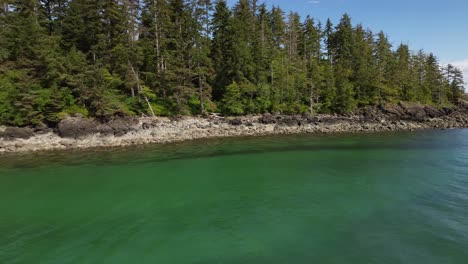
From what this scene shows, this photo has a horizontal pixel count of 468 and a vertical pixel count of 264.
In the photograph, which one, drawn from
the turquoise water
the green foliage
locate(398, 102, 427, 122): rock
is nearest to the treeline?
the green foliage

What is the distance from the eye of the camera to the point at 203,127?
128 ft

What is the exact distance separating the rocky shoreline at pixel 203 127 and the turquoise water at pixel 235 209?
6.78 meters

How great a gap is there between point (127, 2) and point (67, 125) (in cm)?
1797

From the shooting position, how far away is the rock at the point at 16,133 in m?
30.1

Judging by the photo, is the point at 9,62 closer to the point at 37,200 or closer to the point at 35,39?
the point at 35,39

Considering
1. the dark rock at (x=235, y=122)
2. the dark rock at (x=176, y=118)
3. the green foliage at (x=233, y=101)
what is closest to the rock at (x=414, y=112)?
the green foliage at (x=233, y=101)

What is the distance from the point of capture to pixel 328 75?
54938 mm

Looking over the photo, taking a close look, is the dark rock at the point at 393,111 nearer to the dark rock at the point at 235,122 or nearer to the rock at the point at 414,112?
the rock at the point at 414,112

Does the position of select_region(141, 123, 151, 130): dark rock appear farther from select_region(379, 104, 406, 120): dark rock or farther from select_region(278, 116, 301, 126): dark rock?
select_region(379, 104, 406, 120): dark rock

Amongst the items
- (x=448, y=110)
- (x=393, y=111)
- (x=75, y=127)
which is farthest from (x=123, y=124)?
(x=448, y=110)

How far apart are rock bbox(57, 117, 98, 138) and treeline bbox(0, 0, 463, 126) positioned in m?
1.33

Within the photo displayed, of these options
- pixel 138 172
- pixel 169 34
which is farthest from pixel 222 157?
pixel 169 34

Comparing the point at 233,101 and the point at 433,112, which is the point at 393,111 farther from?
the point at 233,101

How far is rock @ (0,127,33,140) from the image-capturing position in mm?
30056
